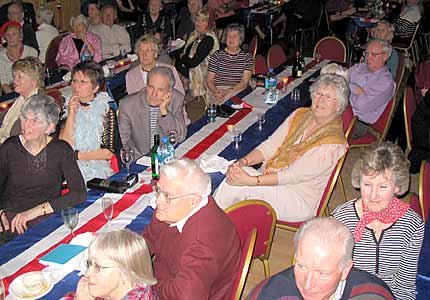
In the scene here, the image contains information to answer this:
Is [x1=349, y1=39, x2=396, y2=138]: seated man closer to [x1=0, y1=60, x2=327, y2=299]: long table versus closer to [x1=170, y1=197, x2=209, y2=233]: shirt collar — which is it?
[x1=0, y1=60, x2=327, y2=299]: long table

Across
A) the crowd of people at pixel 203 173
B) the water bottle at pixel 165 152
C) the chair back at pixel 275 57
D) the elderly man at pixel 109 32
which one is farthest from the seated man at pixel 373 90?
the elderly man at pixel 109 32

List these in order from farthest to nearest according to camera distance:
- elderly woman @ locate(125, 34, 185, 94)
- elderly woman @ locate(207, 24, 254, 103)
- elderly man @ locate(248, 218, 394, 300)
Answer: elderly woman @ locate(207, 24, 254, 103)
elderly woman @ locate(125, 34, 185, 94)
elderly man @ locate(248, 218, 394, 300)

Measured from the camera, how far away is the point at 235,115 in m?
4.66

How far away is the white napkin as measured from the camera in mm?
3684

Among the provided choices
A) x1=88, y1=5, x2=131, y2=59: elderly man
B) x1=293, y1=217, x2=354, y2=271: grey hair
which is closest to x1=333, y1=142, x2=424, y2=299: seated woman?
x1=293, y1=217, x2=354, y2=271: grey hair

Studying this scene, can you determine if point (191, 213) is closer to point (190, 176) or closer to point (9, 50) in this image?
point (190, 176)

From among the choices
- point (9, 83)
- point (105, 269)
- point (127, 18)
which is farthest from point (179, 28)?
point (105, 269)

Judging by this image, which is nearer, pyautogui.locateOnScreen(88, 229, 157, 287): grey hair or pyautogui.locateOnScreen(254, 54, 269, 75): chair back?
pyautogui.locateOnScreen(88, 229, 157, 287): grey hair

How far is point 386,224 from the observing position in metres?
2.64

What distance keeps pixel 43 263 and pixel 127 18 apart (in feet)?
29.9

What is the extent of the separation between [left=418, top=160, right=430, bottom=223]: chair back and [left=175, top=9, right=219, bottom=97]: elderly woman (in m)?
3.44

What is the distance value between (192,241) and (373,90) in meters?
3.27

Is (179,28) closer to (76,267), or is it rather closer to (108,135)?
(108,135)

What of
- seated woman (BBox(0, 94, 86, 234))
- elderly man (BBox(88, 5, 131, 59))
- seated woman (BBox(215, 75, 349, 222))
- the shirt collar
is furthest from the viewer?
elderly man (BBox(88, 5, 131, 59))
